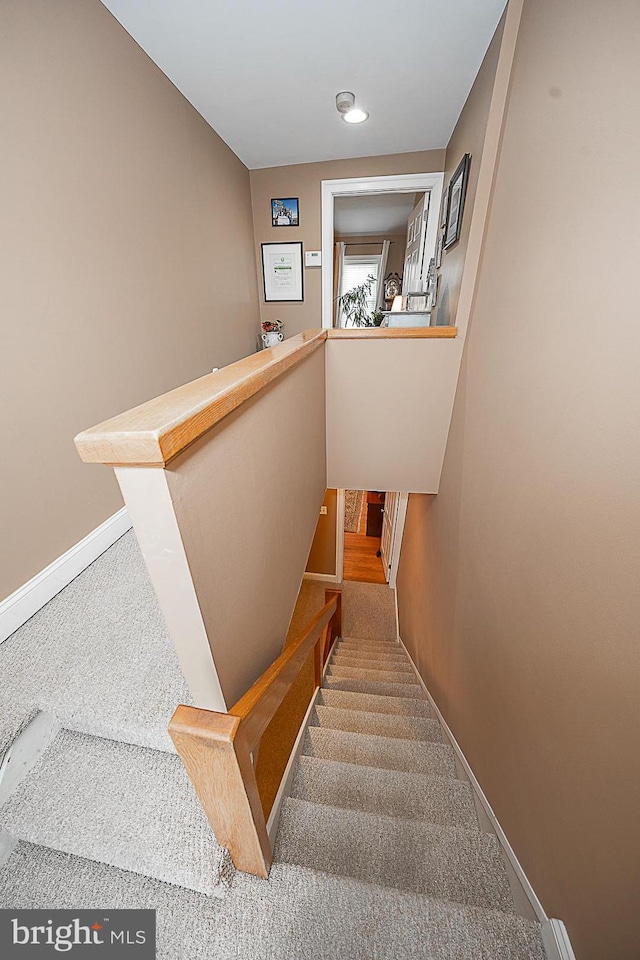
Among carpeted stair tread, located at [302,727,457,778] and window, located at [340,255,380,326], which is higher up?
window, located at [340,255,380,326]

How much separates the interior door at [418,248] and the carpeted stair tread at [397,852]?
308cm

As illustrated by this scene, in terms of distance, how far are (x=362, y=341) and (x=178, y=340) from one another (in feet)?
3.54

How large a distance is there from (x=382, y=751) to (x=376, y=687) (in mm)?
965

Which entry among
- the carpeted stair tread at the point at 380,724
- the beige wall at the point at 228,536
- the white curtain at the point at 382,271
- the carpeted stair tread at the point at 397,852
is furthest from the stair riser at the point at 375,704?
the white curtain at the point at 382,271

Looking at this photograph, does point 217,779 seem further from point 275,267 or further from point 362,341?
point 275,267

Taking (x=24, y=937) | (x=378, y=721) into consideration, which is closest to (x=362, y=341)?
(x=378, y=721)

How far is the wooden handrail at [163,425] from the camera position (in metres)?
0.50

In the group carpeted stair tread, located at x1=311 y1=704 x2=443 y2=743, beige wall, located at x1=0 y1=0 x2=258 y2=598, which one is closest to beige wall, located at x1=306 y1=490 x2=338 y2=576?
carpeted stair tread, located at x1=311 y1=704 x2=443 y2=743

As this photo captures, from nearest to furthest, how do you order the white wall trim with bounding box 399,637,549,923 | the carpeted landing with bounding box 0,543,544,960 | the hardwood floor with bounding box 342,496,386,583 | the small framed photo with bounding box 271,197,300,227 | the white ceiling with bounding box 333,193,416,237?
the carpeted landing with bounding box 0,543,544,960
the white wall trim with bounding box 399,637,549,923
the small framed photo with bounding box 271,197,300,227
the white ceiling with bounding box 333,193,416,237
the hardwood floor with bounding box 342,496,386,583

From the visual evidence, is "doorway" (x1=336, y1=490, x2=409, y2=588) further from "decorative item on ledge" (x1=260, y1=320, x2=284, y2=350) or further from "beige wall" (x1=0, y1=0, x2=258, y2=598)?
"beige wall" (x1=0, y1=0, x2=258, y2=598)

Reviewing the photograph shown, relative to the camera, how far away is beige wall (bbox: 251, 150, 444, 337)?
2.81 metres

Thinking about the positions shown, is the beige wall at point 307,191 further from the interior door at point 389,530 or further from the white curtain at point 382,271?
the white curtain at point 382,271

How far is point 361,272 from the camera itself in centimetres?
686

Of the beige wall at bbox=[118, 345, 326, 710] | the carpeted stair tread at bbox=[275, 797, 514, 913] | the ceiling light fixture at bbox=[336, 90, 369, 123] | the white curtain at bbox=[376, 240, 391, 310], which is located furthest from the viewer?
the white curtain at bbox=[376, 240, 391, 310]
